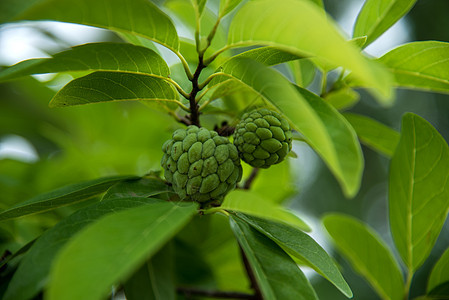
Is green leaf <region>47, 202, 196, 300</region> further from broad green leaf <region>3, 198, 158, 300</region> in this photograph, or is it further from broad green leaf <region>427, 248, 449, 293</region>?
broad green leaf <region>427, 248, 449, 293</region>

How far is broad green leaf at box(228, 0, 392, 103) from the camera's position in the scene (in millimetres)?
571

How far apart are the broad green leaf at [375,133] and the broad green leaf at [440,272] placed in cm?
41

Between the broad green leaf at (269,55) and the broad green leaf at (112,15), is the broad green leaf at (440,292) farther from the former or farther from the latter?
the broad green leaf at (112,15)

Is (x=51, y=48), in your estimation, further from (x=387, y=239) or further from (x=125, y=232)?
(x=387, y=239)

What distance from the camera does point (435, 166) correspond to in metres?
1.12

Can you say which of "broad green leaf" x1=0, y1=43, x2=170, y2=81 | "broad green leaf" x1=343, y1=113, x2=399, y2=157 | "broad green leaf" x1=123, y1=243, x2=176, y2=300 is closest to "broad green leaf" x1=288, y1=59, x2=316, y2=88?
"broad green leaf" x1=343, y1=113, x2=399, y2=157

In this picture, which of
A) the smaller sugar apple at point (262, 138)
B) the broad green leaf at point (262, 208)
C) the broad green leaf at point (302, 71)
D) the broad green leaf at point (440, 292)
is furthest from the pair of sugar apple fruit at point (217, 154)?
the broad green leaf at point (440, 292)

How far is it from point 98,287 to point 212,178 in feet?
1.40

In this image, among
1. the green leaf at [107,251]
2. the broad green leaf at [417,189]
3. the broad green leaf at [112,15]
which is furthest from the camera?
the broad green leaf at [417,189]

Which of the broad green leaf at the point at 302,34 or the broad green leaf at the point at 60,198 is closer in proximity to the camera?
the broad green leaf at the point at 302,34

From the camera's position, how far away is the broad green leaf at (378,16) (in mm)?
1104

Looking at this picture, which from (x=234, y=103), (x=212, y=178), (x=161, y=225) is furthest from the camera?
(x=234, y=103)

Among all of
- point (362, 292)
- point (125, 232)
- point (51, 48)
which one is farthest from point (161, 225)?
point (362, 292)

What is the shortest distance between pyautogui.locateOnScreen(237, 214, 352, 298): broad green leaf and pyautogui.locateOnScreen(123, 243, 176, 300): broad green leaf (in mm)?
268
